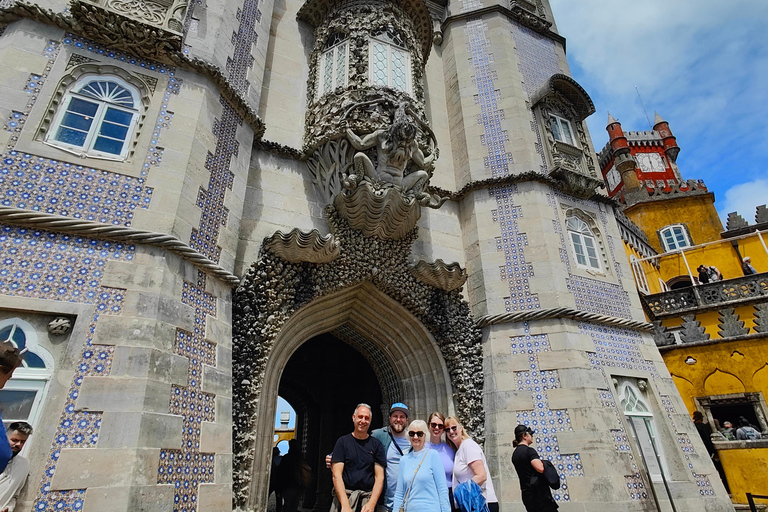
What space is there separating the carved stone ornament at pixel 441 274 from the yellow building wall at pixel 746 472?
711 cm

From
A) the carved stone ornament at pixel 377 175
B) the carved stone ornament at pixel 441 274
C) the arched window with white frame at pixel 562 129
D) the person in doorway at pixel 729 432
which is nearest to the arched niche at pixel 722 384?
the person in doorway at pixel 729 432

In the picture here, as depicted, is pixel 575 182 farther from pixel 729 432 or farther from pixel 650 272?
pixel 650 272

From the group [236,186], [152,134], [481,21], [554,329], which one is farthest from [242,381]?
[481,21]

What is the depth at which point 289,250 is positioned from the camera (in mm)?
7227

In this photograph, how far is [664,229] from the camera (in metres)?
24.1

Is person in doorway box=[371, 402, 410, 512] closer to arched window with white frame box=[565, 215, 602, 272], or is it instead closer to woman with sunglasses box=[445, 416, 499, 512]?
woman with sunglasses box=[445, 416, 499, 512]

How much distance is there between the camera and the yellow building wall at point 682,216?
76.8 ft

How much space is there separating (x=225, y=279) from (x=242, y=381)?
1440 mm

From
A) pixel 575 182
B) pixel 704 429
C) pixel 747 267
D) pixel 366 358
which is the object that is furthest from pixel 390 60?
pixel 747 267

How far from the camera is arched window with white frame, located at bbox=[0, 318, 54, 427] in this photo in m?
4.31

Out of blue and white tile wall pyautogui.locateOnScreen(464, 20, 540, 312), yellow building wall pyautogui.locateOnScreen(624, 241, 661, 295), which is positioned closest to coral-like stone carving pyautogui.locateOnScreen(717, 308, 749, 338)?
yellow building wall pyautogui.locateOnScreen(624, 241, 661, 295)

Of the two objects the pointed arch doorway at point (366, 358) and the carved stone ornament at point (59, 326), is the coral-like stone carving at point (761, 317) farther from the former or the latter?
the carved stone ornament at point (59, 326)

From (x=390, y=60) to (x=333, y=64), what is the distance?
1.19 m

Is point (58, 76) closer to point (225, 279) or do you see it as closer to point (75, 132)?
point (75, 132)
